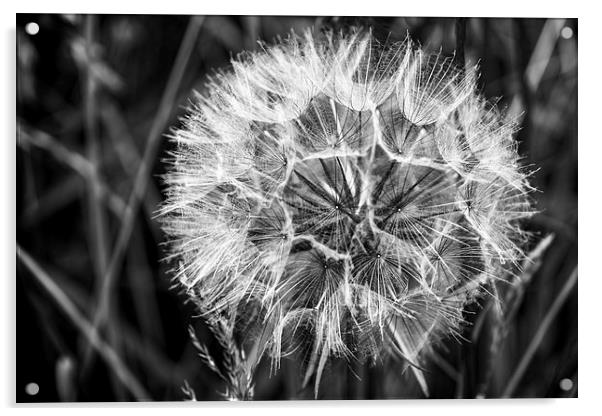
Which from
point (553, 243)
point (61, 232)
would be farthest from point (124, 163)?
point (553, 243)

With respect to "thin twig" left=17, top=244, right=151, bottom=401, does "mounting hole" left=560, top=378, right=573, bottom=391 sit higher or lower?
lower

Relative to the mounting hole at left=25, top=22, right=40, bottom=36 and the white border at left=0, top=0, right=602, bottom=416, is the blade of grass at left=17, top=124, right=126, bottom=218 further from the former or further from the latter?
the mounting hole at left=25, top=22, right=40, bottom=36

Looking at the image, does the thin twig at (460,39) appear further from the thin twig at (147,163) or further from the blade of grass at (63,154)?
the blade of grass at (63,154)

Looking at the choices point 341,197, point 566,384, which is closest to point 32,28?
point 341,197

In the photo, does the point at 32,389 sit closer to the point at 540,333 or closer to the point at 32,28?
the point at 32,28

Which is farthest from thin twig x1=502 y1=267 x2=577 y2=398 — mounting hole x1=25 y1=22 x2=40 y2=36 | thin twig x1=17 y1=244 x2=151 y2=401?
mounting hole x1=25 y1=22 x2=40 y2=36

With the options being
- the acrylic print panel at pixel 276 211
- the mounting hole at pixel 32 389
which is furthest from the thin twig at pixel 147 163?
the mounting hole at pixel 32 389

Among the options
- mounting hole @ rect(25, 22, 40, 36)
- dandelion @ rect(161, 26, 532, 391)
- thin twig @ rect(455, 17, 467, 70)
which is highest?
mounting hole @ rect(25, 22, 40, 36)
